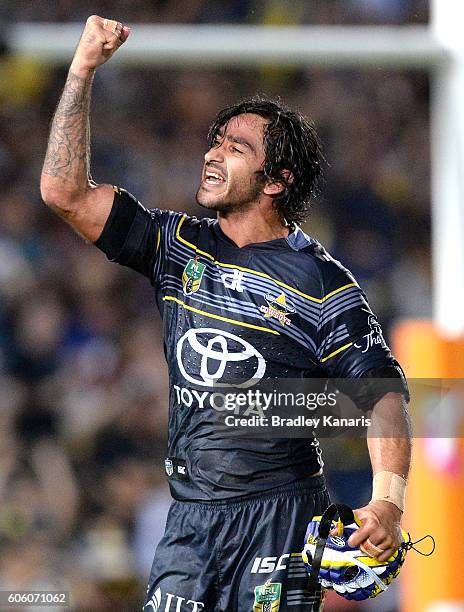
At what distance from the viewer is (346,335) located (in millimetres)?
3102

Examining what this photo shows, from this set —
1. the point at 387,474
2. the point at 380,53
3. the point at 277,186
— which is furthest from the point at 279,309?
the point at 380,53

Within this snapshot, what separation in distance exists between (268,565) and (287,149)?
3.64 ft

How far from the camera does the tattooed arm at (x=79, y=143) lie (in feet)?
9.89

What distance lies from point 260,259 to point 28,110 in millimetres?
3488

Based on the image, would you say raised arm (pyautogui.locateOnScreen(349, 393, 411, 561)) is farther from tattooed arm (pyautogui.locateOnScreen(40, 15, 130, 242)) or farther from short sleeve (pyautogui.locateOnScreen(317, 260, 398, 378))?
tattooed arm (pyautogui.locateOnScreen(40, 15, 130, 242))

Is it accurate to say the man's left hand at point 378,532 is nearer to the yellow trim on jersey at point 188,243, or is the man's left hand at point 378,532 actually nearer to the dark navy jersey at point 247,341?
the dark navy jersey at point 247,341

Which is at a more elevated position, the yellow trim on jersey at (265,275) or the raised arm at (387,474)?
the yellow trim on jersey at (265,275)

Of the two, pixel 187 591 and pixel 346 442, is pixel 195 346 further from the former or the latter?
pixel 346 442

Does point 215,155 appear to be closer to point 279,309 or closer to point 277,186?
point 277,186

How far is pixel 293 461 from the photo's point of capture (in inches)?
124

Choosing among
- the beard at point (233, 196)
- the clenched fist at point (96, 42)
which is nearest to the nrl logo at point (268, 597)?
the beard at point (233, 196)

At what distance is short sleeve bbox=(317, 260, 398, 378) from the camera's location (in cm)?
309

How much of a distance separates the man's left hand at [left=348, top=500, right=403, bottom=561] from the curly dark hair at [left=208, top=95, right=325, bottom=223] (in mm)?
868

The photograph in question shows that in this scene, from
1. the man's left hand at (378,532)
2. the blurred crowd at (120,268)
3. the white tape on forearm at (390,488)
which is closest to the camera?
the man's left hand at (378,532)
